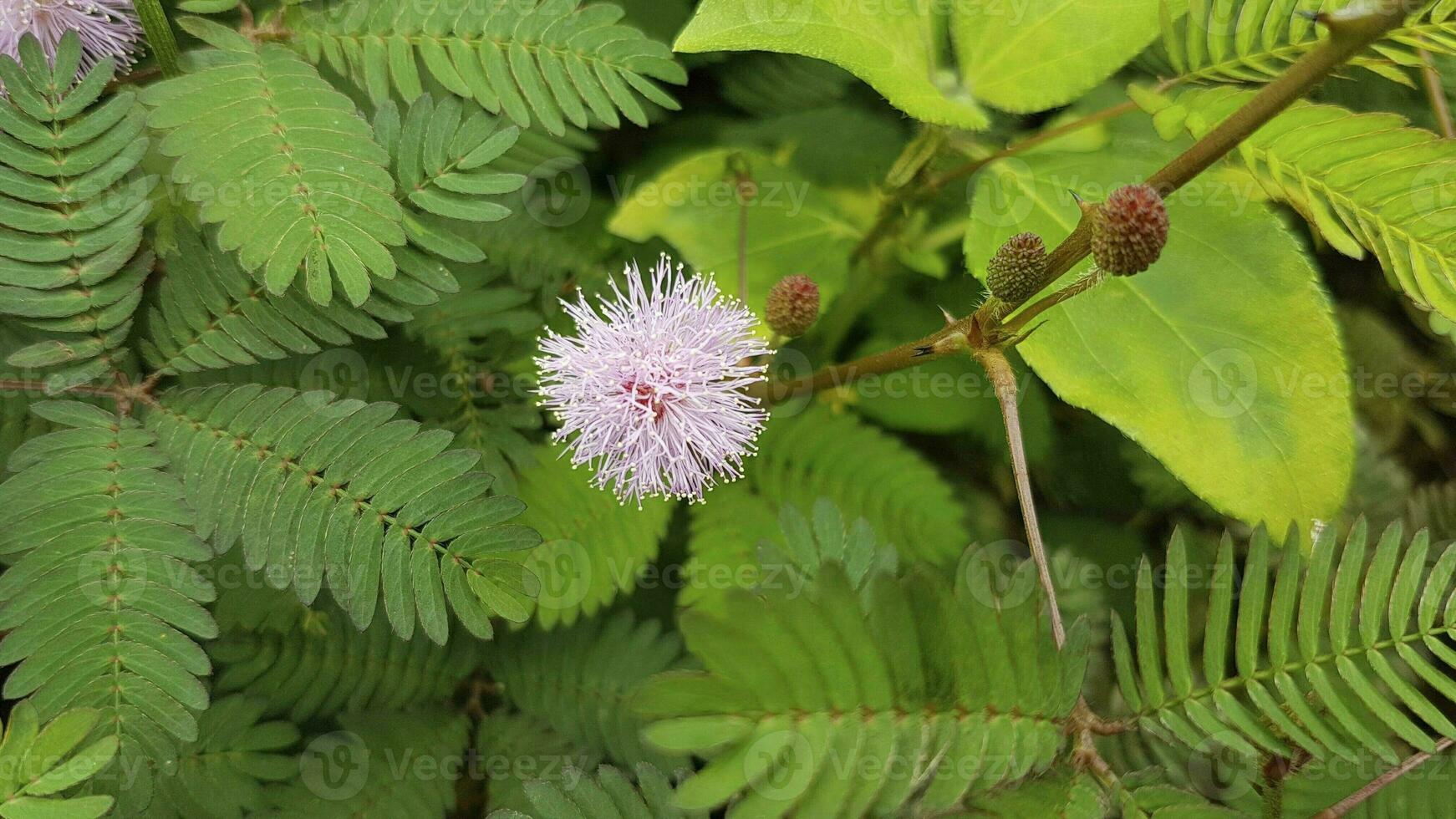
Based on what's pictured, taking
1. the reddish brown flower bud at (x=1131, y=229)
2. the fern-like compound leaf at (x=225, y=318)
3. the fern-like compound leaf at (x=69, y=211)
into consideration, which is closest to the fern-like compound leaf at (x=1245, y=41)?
the reddish brown flower bud at (x=1131, y=229)

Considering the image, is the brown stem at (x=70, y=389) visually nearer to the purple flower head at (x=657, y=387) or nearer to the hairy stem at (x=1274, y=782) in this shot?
the purple flower head at (x=657, y=387)

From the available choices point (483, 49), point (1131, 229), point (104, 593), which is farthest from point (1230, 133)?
point (104, 593)

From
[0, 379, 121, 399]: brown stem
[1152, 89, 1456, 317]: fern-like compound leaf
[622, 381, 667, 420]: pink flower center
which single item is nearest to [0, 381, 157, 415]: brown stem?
[0, 379, 121, 399]: brown stem

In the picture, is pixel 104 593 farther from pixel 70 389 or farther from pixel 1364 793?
pixel 1364 793

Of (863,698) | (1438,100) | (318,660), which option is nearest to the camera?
(863,698)

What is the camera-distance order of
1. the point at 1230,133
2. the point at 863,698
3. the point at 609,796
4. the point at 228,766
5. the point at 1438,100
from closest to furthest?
the point at 863,698 → the point at 1230,133 → the point at 609,796 → the point at 228,766 → the point at 1438,100

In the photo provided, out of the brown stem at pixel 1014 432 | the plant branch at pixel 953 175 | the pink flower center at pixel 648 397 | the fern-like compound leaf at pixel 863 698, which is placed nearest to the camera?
the fern-like compound leaf at pixel 863 698

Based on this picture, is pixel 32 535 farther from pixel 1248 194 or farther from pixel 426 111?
pixel 1248 194

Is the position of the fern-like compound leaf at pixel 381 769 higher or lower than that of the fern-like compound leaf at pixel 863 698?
lower
